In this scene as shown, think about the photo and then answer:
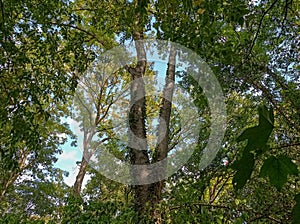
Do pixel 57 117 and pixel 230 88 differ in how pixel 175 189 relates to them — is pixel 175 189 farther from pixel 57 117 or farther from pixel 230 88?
pixel 57 117

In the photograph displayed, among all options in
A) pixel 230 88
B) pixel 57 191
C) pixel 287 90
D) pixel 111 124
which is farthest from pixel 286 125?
pixel 57 191

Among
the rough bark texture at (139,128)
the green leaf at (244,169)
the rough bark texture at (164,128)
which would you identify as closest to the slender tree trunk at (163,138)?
the rough bark texture at (164,128)

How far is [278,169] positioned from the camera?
557 mm

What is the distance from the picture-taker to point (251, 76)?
466 cm

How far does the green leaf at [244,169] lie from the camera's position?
572 mm

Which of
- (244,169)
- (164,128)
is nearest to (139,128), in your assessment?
(164,128)

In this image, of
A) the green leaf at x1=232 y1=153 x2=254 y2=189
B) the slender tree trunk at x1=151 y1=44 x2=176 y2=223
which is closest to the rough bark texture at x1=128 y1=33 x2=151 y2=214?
the slender tree trunk at x1=151 y1=44 x2=176 y2=223

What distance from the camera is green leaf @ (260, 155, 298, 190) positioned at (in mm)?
552

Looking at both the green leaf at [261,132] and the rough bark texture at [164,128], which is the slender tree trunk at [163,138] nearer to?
the rough bark texture at [164,128]

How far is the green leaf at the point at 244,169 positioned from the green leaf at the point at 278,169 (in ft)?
0.08

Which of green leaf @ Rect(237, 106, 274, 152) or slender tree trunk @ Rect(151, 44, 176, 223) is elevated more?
slender tree trunk @ Rect(151, 44, 176, 223)

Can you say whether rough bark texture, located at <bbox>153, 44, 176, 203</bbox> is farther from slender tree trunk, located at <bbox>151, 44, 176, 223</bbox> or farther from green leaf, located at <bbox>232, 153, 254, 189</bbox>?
green leaf, located at <bbox>232, 153, 254, 189</bbox>

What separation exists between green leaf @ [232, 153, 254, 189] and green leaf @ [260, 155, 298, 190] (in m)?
0.02

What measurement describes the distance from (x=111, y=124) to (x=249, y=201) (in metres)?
7.57
